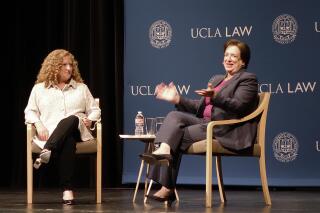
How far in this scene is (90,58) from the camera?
6.73 metres

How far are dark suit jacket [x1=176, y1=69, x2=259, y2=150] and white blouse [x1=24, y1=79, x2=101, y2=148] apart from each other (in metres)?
0.98

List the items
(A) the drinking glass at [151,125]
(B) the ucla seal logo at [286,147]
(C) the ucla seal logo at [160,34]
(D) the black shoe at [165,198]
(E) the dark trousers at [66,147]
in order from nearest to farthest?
(D) the black shoe at [165,198] < (E) the dark trousers at [66,147] < (A) the drinking glass at [151,125] < (B) the ucla seal logo at [286,147] < (C) the ucla seal logo at [160,34]

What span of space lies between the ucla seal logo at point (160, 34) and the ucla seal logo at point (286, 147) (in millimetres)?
1469

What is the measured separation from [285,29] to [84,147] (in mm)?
2470

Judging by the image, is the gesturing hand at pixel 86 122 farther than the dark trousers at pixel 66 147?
Yes

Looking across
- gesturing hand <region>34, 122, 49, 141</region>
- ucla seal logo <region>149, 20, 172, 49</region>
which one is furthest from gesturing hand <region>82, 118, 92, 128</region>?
ucla seal logo <region>149, 20, 172, 49</region>

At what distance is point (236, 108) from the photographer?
443cm

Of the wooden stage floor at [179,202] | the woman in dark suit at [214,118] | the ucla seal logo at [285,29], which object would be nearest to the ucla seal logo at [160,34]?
the ucla seal logo at [285,29]

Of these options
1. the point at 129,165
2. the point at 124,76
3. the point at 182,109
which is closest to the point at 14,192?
the point at 129,165

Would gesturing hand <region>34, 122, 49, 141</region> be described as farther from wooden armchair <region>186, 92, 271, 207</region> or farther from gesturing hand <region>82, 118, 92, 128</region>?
wooden armchair <region>186, 92, 271, 207</region>

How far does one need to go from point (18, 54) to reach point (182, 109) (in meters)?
2.74

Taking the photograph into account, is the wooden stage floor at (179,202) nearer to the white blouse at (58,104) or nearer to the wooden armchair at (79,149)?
the wooden armchair at (79,149)

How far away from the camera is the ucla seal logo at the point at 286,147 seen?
6168mm

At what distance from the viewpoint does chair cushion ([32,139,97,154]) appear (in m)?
4.79
